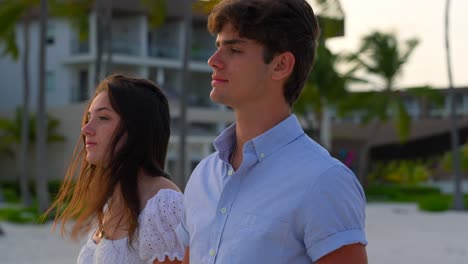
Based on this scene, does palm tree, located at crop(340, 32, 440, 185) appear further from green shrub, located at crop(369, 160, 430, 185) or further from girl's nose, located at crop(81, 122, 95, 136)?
girl's nose, located at crop(81, 122, 95, 136)

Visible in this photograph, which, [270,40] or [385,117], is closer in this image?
[270,40]

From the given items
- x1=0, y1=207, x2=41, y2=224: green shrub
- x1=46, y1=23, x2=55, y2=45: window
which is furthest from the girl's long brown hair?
x1=46, y1=23, x2=55, y2=45: window

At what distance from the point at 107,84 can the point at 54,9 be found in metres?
26.9

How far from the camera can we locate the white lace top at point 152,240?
345 cm

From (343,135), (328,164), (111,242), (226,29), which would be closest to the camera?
(328,164)

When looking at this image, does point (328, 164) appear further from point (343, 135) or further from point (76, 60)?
point (343, 135)

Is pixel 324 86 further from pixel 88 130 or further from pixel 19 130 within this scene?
pixel 88 130

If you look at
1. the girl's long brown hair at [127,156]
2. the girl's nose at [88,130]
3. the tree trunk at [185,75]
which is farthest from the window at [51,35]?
the girl's nose at [88,130]

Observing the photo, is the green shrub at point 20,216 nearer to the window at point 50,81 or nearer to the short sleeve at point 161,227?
the window at point 50,81

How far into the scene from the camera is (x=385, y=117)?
4741 centimetres

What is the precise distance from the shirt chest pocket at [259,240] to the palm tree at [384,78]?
43.4 metres

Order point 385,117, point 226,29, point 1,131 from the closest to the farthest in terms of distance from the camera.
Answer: point 226,29, point 1,131, point 385,117

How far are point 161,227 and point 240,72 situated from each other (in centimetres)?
110

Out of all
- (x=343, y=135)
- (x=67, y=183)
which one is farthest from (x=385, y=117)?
(x=67, y=183)
